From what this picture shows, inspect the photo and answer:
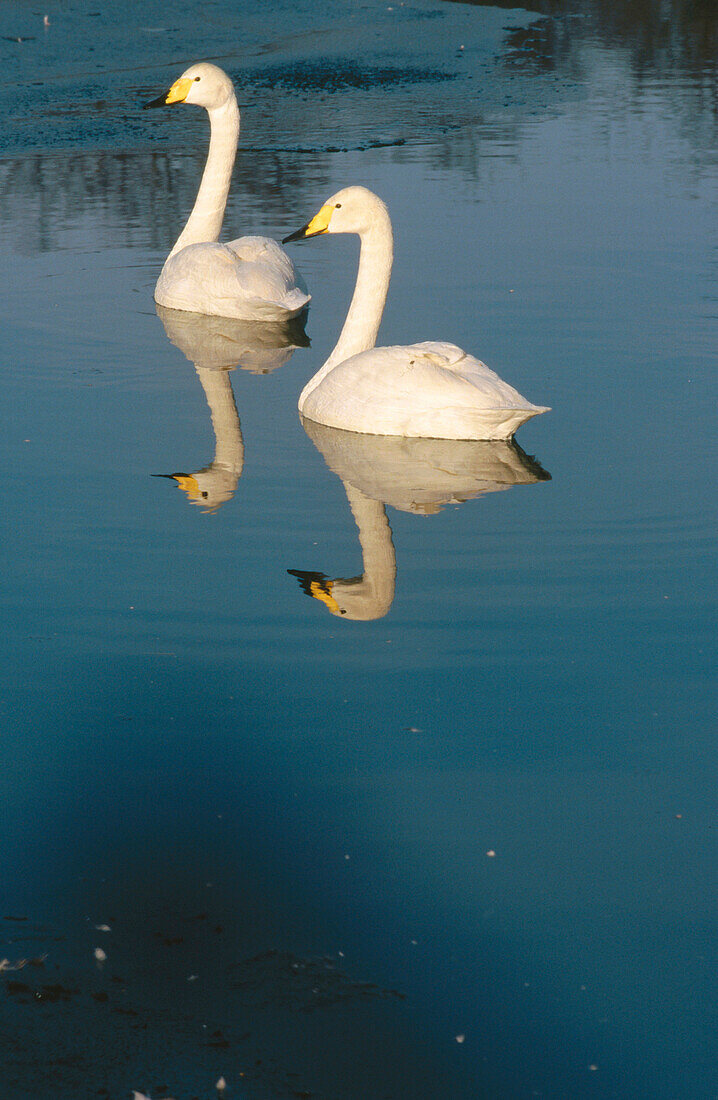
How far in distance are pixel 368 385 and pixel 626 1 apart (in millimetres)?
26107

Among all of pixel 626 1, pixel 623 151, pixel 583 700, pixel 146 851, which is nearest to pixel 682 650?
pixel 583 700

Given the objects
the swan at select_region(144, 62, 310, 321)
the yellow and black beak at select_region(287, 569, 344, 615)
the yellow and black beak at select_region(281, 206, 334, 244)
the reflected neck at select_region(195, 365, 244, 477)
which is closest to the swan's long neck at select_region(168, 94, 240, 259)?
the swan at select_region(144, 62, 310, 321)

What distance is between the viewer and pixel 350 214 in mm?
8242

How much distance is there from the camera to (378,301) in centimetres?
851

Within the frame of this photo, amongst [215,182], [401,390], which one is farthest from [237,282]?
[401,390]

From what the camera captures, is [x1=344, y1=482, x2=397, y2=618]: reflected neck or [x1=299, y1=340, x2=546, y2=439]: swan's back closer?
[x1=344, y1=482, x2=397, y2=618]: reflected neck

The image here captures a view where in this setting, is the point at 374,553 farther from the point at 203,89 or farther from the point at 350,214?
the point at 203,89

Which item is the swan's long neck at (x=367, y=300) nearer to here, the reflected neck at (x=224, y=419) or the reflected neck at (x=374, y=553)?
the reflected neck at (x=224, y=419)

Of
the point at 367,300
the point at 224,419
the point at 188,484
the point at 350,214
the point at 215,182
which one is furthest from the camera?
the point at 215,182

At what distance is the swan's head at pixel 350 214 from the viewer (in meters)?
8.20

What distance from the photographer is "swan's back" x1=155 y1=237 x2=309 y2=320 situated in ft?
33.6

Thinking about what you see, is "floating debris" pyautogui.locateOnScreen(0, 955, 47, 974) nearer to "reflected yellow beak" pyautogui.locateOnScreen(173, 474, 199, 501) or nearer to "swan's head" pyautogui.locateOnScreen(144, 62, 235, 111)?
"reflected yellow beak" pyautogui.locateOnScreen(173, 474, 199, 501)

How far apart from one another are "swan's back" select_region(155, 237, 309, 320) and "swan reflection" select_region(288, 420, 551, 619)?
8.05ft

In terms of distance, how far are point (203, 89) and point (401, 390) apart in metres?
5.99
